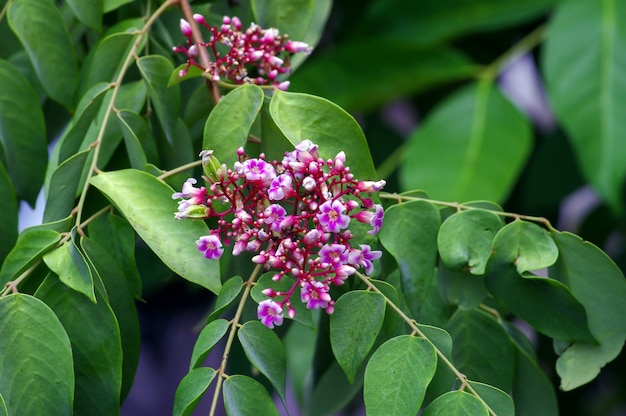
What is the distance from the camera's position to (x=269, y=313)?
0.60 metres

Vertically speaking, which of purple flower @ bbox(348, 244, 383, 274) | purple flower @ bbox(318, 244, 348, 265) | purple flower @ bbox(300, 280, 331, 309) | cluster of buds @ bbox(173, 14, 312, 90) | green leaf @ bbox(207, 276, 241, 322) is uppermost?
cluster of buds @ bbox(173, 14, 312, 90)

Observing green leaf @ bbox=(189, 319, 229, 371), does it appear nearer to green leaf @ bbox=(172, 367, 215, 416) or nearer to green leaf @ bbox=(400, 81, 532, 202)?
green leaf @ bbox=(172, 367, 215, 416)

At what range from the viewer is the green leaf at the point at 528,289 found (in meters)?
0.66

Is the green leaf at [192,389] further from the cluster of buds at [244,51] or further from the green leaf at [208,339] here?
the cluster of buds at [244,51]

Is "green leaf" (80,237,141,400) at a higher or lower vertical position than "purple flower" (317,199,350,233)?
lower

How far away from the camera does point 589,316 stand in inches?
26.9

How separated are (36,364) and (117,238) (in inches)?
5.0

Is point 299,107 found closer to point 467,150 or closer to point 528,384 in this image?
point 528,384

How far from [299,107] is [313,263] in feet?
0.42

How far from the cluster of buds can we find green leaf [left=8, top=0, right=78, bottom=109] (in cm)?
13

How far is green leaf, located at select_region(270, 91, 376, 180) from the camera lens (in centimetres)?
65

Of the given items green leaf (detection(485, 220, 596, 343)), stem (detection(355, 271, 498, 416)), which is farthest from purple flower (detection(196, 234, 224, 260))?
green leaf (detection(485, 220, 596, 343))

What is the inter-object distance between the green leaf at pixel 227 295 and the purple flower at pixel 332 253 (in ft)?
0.23

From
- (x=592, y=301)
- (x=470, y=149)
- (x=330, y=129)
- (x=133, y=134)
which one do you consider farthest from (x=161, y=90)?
(x=470, y=149)
